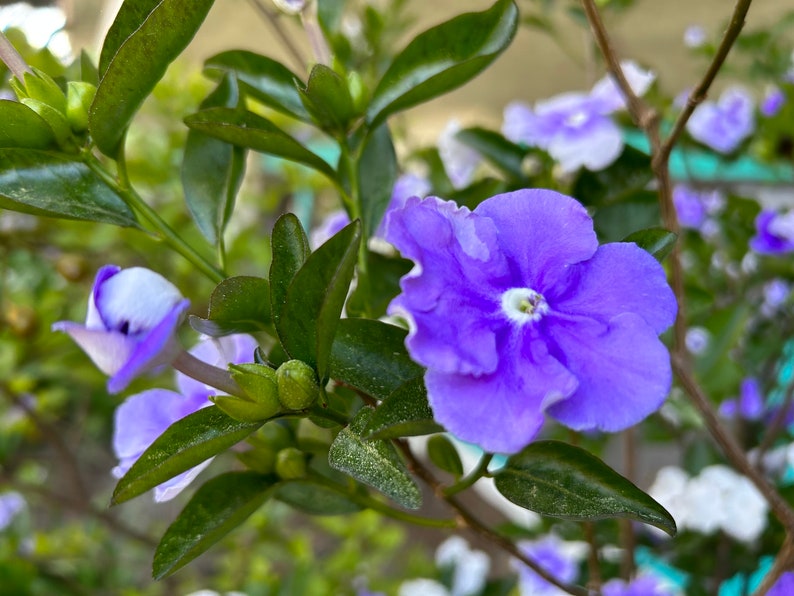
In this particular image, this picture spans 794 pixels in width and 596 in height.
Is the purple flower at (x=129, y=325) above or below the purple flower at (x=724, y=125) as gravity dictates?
below

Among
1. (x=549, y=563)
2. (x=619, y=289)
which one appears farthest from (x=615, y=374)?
(x=549, y=563)

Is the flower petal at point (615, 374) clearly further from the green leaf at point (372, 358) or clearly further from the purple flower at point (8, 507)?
the purple flower at point (8, 507)

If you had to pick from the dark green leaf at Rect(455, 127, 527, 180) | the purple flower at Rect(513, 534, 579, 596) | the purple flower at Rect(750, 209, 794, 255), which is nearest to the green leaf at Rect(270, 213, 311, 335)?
the dark green leaf at Rect(455, 127, 527, 180)

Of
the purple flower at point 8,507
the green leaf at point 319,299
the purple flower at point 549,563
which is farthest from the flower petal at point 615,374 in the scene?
the purple flower at point 8,507

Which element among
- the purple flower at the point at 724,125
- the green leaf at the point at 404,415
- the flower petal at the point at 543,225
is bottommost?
the green leaf at the point at 404,415

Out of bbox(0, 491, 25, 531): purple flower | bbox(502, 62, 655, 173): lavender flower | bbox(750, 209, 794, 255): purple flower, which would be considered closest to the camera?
bbox(502, 62, 655, 173): lavender flower

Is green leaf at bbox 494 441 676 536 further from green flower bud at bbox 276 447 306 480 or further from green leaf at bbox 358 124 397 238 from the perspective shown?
green leaf at bbox 358 124 397 238
